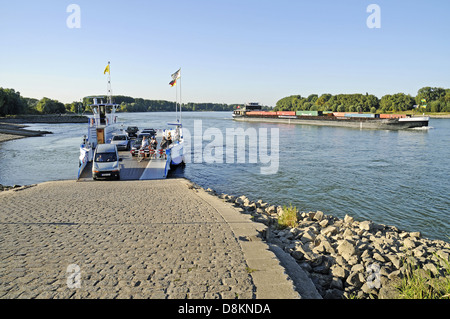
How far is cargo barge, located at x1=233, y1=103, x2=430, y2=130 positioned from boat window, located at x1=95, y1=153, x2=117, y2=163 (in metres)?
64.8

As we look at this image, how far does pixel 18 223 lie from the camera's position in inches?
372

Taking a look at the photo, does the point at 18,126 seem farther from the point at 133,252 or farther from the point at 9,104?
the point at 133,252

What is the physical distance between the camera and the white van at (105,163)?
58.0 feet

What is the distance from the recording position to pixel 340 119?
80.9 meters

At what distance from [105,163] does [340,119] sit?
74.0 m

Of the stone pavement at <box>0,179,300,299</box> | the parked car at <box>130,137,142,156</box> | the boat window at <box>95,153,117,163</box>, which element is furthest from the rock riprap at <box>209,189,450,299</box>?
the parked car at <box>130,137,142,156</box>

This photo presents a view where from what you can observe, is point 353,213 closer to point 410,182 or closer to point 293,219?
point 293,219

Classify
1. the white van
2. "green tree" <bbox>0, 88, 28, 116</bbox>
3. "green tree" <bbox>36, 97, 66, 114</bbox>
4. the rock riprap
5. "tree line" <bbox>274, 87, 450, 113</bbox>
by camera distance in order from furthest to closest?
"green tree" <bbox>36, 97, 66, 114</bbox> < "tree line" <bbox>274, 87, 450, 113</bbox> < "green tree" <bbox>0, 88, 28, 116</bbox> < the white van < the rock riprap

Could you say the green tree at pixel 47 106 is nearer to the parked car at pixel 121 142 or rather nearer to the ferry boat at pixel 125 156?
the ferry boat at pixel 125 156

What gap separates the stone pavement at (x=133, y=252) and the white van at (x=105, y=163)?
520 centimetres

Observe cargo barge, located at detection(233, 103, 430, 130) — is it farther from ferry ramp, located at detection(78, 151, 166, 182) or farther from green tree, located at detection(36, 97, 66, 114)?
green tree, located at detection(36, 97, 66, 114)

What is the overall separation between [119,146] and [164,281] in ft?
74.5

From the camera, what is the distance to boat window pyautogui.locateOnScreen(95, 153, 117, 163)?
59.9 feet
